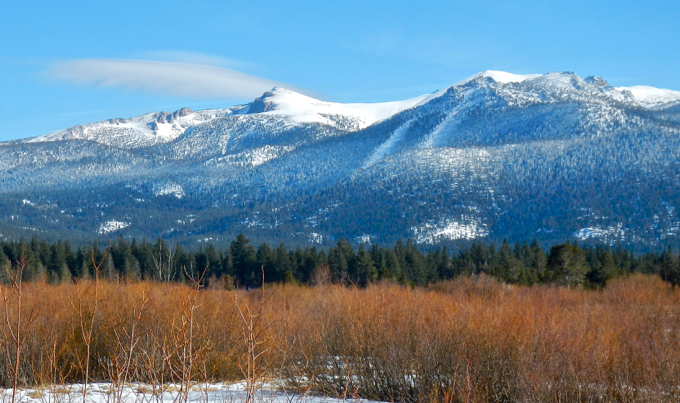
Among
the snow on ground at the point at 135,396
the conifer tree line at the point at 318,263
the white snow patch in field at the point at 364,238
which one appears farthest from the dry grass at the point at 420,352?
the white snow patch in field at the point at 364,238

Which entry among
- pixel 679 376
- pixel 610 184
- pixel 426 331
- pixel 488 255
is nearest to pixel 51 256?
pixel 488 255

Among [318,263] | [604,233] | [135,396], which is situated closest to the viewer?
[135,396]

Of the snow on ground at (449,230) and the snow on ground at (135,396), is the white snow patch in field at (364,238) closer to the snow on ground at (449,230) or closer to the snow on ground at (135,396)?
the snow on ground at (449,230)

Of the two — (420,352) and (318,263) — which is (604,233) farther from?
(420,352)

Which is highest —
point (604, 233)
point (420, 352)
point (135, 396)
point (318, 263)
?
point (420, 352)

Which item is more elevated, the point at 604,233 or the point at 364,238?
the point at 604,233

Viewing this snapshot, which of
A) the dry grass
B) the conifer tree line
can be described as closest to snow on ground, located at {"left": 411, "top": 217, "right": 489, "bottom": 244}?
the conifer tree line

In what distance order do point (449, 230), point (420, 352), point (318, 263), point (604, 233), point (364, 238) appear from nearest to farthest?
point (420, 352) < point (318, 263) < point (604, 233) < point (449, 230) < point (364, 238)

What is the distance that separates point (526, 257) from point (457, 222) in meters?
120

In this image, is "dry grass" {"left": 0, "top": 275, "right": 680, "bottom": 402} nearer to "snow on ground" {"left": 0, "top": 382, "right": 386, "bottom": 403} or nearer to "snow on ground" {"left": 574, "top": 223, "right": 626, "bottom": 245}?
"snow on ground" {"left": 0, "top": 382, "right": 386, "bottom": 403}

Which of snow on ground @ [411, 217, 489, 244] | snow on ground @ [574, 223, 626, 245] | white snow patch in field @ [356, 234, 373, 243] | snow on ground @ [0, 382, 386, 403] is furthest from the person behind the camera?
white snow patch in field @ [356, 234, 373, 243]

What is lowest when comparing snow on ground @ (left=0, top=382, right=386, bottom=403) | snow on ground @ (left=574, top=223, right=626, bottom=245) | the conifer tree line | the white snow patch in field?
the white snow patch in field

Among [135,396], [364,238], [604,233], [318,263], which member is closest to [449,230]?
[364,238]

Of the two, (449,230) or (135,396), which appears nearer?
(135,396)
